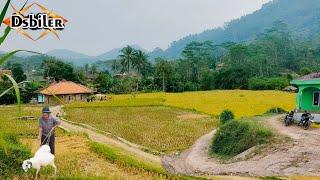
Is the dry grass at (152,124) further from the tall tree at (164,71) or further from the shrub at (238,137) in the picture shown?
the tall tree at (164,71)

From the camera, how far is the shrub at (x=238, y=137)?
18.9m

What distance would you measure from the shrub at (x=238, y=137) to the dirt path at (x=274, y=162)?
76 centimetres

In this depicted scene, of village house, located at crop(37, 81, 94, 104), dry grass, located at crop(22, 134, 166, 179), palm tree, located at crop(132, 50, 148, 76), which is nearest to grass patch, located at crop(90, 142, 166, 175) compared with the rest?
dry grass, located at crop(22, 134, 166, 179)

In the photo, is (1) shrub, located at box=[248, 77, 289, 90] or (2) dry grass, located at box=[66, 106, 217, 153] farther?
(1) shrub, located at box=[248, 77, 289, 90]

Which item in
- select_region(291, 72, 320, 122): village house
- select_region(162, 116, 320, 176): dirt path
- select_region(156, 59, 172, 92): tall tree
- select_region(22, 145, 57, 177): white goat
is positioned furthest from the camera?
select_region(156, 59, 172, 92): tall tree

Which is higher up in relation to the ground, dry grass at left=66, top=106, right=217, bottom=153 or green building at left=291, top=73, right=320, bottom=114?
green building at left=291, top=73, right=320, bottom=114

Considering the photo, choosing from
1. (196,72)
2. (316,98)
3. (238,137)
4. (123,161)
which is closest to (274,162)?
(238,137)

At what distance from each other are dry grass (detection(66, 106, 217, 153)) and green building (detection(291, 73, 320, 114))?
5.58 meters

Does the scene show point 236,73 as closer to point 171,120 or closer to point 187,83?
point 187,83

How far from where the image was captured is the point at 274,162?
16062mm

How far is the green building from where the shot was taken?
78.7 ft

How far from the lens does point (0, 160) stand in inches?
376

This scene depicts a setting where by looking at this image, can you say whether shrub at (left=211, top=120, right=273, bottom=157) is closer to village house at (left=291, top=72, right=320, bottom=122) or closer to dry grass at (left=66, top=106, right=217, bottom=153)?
dry grass at (left=66, top=106, right=217, bottom=153)

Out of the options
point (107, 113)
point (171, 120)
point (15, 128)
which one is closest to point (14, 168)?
point (15, 128)
